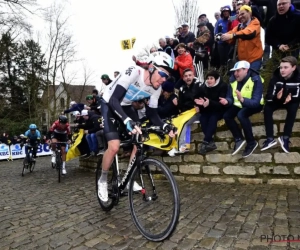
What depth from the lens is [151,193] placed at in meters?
3.37

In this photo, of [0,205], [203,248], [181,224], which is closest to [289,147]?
[181,224]

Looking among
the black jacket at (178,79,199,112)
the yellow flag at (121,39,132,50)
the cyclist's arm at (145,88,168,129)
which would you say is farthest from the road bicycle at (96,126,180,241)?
the yellow flag at (121,39,132,50)

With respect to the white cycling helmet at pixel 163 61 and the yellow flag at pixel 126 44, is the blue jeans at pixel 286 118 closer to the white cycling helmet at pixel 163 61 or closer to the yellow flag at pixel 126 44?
the white cycling helmet at pixel 163 61

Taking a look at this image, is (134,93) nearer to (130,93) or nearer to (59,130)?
(130,93)

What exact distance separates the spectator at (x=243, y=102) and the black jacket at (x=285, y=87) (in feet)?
0.77

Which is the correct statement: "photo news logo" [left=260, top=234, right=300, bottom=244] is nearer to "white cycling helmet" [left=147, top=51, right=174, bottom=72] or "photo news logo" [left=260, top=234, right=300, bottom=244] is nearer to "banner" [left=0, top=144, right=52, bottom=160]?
"white cycling helmet" [left=147, top=51, right=174, bottom=72]

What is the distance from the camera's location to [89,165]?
988 centimetres

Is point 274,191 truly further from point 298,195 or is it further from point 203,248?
point 203,248

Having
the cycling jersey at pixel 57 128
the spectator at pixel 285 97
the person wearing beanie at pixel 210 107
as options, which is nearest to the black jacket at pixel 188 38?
the person wearing beanie at pixel 210 107

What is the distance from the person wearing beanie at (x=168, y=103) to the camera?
7051mm

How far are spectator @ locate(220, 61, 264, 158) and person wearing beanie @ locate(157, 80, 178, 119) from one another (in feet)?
5.40

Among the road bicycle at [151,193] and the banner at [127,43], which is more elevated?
the banner at [127,43]

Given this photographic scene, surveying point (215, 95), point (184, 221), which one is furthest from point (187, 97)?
point (184, 221)

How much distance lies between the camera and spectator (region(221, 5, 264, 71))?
618cm
